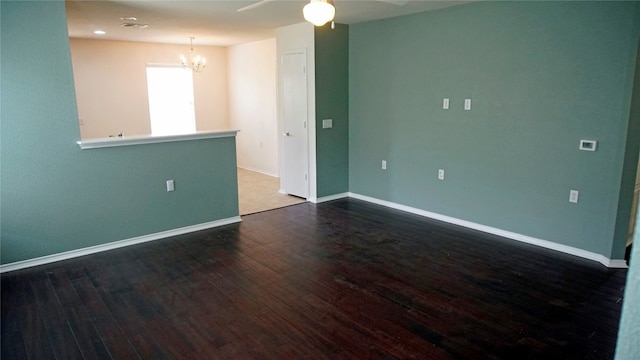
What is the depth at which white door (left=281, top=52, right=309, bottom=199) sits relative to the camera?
5746 mm

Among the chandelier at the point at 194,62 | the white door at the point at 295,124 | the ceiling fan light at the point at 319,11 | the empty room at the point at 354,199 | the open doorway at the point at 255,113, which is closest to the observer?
the ceiling fan light at the point at 319,11

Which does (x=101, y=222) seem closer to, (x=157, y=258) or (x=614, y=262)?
(x=157, y=258)

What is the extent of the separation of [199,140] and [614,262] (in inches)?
169

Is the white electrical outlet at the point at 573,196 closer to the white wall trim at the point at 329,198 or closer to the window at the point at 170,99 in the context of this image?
the white wall trim at the point at 329,198

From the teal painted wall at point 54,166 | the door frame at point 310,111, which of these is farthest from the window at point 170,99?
the teal painted wall at point 54,166

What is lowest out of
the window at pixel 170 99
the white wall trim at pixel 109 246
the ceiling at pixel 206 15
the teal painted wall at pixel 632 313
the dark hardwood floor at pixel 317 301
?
the dark hardwood floor at pixel 317 301

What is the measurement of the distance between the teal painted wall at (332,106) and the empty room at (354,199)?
0.03 metres

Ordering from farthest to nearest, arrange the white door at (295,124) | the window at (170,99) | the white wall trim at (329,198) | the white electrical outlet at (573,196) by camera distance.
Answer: the window at (170,99) → the white wall trim at (329,198) → the white door at (295,124) → the white electrical outlet at (573,196)

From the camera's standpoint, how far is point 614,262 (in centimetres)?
362

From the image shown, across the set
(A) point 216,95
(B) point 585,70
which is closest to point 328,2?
(B) point 585,70

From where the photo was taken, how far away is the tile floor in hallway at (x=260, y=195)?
5746mm

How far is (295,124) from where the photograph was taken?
5.99m

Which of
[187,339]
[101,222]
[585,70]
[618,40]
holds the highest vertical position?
[618,40]

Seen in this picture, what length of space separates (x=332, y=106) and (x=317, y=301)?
133 inches
